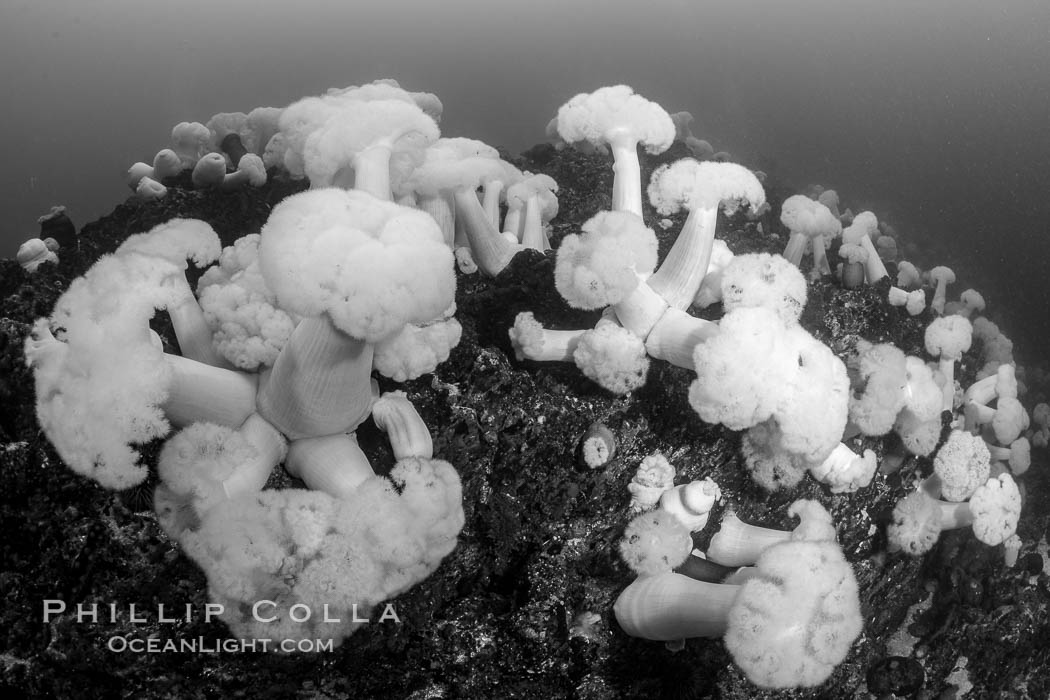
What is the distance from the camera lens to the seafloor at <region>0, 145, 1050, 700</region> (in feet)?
9.00

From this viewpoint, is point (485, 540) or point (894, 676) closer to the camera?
point (485, 540)

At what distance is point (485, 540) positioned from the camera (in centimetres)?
321

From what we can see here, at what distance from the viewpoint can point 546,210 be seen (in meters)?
4.79

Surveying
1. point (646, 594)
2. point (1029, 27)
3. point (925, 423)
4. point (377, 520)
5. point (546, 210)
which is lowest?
point (646, 594)

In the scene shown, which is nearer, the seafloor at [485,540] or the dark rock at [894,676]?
the seafloor at [485,540]

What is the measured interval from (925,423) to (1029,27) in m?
36.1

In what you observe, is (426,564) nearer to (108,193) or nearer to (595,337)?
(595,337)

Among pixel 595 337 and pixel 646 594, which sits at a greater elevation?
pixel 595 337

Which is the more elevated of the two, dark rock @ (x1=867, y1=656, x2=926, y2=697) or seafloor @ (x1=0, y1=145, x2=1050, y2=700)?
seafloor @ (x1=0, y1=145, x2=1050, y2=700)

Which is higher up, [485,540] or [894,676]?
[485,540]

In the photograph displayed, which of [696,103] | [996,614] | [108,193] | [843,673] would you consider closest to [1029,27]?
[696,103]

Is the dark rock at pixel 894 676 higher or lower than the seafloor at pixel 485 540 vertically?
lower

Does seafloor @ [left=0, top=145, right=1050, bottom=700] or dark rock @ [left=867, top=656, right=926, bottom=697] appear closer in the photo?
seafloor @ [left=0, top=145, right=1050, bottom=700]

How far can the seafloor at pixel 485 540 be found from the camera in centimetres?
274
